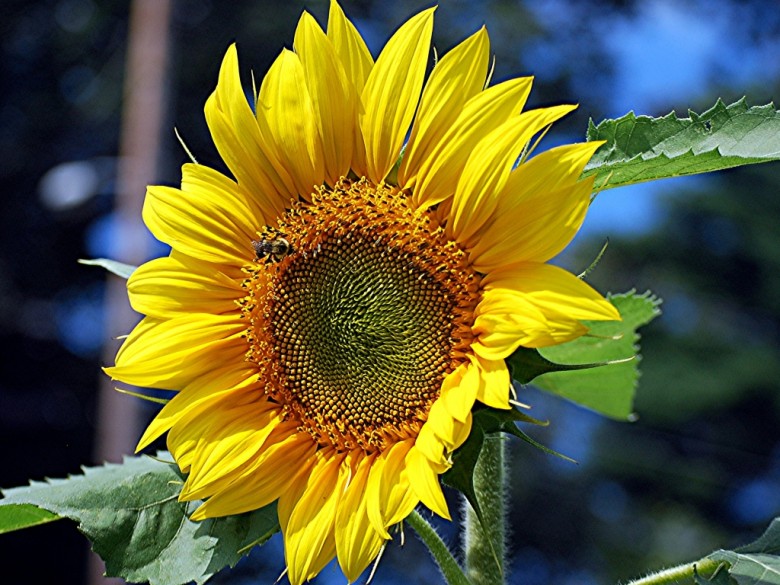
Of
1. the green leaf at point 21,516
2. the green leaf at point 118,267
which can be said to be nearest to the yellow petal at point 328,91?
the green leaf at point 118,267

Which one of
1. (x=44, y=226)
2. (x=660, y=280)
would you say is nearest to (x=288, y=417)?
(x=44, y=226)

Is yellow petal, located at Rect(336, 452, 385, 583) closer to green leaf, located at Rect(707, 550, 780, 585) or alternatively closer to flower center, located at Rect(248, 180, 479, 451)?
flower center, located at Rect(248, 180, 479, 451)

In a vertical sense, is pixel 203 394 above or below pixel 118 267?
below

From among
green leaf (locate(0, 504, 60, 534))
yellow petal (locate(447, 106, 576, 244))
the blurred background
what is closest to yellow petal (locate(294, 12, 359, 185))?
yellow petal (locate(447, 106, 576, 244))

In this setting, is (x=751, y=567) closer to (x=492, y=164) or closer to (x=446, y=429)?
(x=446, y=429)

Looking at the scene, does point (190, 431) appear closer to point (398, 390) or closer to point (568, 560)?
point (398, 390)

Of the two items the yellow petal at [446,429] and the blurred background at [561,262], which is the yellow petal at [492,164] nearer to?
the yellow petal at [446,429]

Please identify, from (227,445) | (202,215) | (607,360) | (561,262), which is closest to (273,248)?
(202,215)
